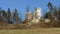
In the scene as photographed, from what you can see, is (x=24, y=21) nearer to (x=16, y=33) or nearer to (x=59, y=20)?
(x=59, y=20)

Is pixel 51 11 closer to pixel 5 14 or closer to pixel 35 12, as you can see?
pixel 35 12

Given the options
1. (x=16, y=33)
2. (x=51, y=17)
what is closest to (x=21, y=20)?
(x=51, y=17)

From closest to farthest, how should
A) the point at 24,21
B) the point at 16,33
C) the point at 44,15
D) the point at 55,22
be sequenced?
the point at 16,33, the point at 55,22, the point at 24,21, the point at 44,15

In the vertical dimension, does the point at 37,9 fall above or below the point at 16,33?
above

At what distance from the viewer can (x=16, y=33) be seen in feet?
39.8

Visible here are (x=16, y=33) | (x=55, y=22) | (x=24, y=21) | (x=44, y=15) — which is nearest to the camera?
(x=16, y=33)

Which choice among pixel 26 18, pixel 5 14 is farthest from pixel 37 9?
pixel 5 14

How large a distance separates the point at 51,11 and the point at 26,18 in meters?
3.87

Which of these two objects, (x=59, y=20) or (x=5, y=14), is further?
(x=5, y=14)

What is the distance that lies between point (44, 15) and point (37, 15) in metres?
1.18

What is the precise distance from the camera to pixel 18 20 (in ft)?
83.6

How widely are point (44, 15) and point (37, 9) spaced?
1570 millimetres

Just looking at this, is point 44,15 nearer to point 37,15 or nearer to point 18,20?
point 37,15

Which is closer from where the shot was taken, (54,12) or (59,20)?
(59,20)
